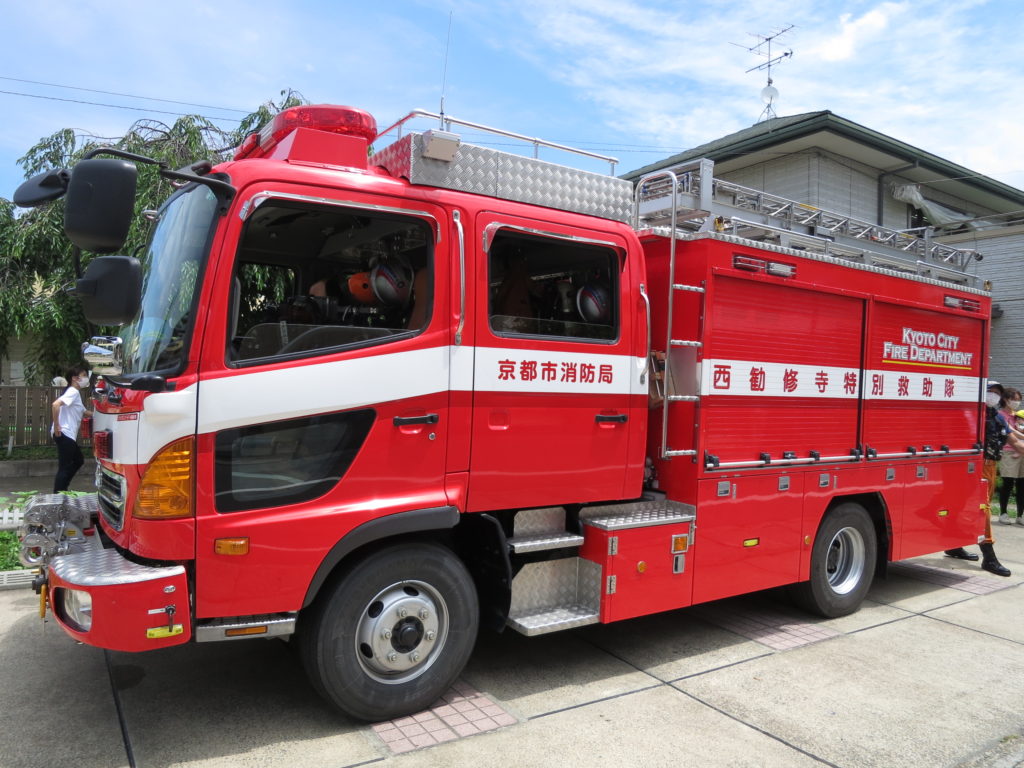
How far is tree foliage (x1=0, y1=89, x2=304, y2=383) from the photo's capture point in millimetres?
10219

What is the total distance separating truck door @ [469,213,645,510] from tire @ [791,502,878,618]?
2.17m

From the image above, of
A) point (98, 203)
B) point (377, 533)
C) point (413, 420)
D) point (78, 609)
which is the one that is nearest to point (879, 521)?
point (413, 420)

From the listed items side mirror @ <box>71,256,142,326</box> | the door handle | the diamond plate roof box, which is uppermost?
the diamond plate roof box

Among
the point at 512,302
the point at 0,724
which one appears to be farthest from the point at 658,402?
the point at 0,724

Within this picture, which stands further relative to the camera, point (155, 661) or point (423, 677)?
point (155, 661)

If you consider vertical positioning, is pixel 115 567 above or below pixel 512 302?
below

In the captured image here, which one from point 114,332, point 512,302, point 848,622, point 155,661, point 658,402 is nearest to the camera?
point 512,302

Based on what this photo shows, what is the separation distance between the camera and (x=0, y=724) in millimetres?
3658

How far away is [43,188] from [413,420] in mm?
1959

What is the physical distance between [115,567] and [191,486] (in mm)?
487

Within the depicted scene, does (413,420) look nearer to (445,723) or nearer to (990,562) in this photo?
(445,723)

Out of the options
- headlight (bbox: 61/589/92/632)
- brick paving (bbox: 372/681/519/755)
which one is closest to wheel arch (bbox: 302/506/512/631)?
brick paving (bbox: 372/681/519/755)

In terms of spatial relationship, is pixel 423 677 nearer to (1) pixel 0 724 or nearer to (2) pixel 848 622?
(1) pixel 0 724

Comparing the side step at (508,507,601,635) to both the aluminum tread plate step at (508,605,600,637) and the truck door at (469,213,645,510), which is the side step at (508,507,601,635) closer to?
the aluminum tread plate step at (508,605,600,637)
